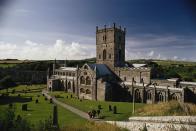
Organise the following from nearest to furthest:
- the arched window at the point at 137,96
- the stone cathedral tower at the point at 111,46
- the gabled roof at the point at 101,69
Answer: the arched window at the point at 137,96
the gabled roof at the point at 101,69
the stone cathedral tower at the point at 111,46

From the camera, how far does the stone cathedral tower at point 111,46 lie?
2571 inches

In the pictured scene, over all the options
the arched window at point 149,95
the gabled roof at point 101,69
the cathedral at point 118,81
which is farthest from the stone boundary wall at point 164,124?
the gabled roof at point 101,69

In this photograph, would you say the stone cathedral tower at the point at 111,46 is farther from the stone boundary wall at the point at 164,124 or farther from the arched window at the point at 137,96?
the stone boundary wall at the point at 164,124

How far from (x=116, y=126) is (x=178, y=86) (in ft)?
Answer: 91.7

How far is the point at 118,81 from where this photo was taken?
205 feet

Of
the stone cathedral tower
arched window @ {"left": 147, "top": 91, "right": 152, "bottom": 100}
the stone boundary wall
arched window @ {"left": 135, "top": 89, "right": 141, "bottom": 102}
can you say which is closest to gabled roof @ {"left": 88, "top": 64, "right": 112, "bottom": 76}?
the stone cathedral tower

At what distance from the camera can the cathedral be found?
51.2 metres

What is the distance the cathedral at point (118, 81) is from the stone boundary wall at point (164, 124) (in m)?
21.7

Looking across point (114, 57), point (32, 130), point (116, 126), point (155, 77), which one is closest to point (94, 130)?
point (116, 126)

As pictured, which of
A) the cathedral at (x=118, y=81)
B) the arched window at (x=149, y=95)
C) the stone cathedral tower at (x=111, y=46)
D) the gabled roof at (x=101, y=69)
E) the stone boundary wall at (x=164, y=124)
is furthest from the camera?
the stone cathedral tower at (x=111, y=46)

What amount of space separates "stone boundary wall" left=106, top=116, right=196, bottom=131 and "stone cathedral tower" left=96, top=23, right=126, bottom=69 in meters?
37.2

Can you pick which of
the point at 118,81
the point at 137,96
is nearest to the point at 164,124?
the point at 137,96

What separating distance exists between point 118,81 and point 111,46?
8784mm

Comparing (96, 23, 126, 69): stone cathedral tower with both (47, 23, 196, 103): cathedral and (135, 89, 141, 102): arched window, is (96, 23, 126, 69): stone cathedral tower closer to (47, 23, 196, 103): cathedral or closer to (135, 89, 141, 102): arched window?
(47, 23, 196, 103): cathedral
